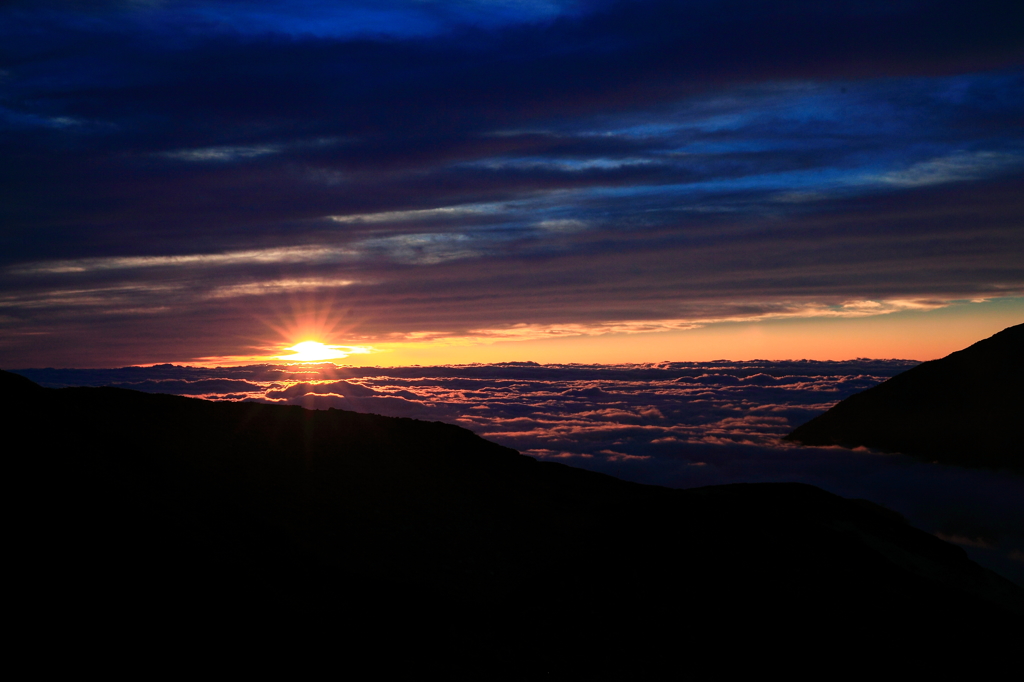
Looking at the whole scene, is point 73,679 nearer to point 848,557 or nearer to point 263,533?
point 263,533

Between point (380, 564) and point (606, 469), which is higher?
point (380, 564)

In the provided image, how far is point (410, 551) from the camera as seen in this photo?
2288 centimetres

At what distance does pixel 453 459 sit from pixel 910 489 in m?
160

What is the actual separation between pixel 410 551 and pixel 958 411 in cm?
18292

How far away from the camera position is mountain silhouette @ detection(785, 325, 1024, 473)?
152500 mm

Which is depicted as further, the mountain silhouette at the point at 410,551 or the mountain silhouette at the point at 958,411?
the mountain silhouette at the point at 958,411

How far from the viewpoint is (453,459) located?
3591cm

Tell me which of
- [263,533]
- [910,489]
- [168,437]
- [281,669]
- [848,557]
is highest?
[168,437]

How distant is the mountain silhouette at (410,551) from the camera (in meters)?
16.3

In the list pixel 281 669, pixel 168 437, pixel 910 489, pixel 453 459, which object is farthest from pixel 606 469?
pixel 281 669

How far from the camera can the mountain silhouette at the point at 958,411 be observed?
152500mm

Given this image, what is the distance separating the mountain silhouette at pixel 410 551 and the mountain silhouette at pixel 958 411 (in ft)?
462

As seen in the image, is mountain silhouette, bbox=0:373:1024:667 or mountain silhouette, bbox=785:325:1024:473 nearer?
mountain silhouette, bbox=0:373:1024:667

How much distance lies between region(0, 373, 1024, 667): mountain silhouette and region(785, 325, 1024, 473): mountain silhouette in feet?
462
